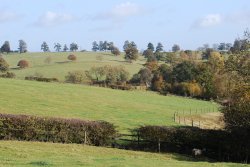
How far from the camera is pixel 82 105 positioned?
6562cm

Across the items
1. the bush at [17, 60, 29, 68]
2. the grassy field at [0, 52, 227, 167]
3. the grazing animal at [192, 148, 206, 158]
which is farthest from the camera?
the bush at [17, 60, 29, 68]

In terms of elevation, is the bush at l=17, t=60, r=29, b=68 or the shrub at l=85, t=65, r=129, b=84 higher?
the bush at l=17, t=60, r=29, b=68

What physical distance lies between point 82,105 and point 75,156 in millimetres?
39220

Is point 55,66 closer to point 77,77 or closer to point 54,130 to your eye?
point 77,77

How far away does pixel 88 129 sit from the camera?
121ft

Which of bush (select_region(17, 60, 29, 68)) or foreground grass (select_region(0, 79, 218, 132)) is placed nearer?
foreground grass (select_region(0, 79, 218, 132))

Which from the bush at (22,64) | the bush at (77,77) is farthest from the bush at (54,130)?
the bush at (22,64)

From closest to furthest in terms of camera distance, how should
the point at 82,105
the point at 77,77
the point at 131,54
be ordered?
the point at 82,105 → the point at 77,77 → the point at 131,54

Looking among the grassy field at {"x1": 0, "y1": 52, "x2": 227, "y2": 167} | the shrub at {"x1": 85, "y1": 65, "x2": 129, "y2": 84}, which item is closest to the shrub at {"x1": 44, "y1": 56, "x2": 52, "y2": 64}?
the shrub at {"x1": 85, "y1": 65, "x2": 129, "y2": 84}

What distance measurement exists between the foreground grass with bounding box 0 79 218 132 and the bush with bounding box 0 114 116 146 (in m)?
10.4

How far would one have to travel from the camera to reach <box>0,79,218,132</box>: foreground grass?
53.7 m

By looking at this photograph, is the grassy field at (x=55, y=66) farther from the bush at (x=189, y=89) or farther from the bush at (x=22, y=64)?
the bush at (x=189, y=89)

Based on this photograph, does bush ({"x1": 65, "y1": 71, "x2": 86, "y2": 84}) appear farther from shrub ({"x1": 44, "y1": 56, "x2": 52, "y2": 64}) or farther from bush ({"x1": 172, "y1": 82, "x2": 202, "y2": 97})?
shrub ({"x1": 44, "y1": 56, "x2": 52, "y2": 64})

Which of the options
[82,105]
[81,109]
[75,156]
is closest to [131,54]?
[82,105]
